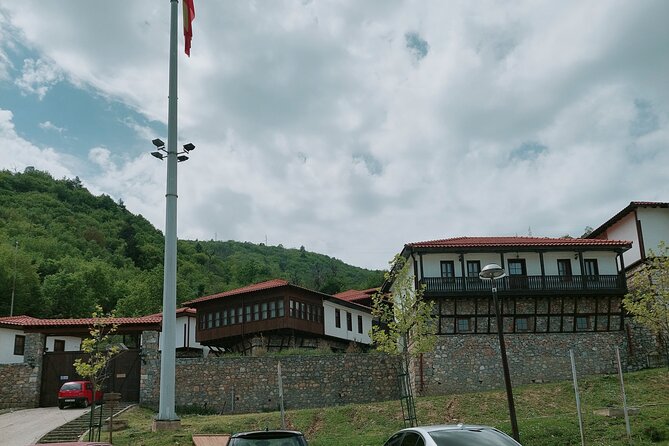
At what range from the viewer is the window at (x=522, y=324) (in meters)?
37.4

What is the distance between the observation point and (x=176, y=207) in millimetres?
22703

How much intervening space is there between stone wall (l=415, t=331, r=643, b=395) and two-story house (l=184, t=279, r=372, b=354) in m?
8.63


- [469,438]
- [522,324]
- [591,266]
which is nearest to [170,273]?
[469,438]

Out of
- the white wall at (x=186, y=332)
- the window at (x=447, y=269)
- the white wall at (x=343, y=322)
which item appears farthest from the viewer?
the white wall at (x=186, y=332)

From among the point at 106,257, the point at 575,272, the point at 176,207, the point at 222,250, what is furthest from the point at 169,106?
the point at 222,250

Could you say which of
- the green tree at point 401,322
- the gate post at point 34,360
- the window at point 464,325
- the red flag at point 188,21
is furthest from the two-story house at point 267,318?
the red flag at point 188,21

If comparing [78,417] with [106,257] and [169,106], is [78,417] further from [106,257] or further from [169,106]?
[106,257]

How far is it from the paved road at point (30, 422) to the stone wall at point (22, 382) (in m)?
1.03

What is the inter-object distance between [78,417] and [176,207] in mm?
12509

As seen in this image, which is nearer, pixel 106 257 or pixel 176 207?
pixel 176 207

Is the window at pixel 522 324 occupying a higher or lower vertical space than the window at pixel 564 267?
lower

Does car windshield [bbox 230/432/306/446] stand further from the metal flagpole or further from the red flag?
the red flag

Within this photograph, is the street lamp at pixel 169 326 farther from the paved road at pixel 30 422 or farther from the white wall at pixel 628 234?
the white wall at pixel 628 234

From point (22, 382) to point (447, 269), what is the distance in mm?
23652
